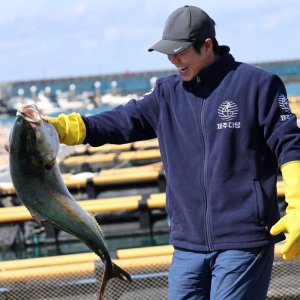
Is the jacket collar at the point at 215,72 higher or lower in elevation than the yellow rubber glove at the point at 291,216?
higher

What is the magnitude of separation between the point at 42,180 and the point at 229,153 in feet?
2.68

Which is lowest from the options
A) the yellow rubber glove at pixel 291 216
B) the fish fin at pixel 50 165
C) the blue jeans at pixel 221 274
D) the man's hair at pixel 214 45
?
the blue jeans at pixel 221 274

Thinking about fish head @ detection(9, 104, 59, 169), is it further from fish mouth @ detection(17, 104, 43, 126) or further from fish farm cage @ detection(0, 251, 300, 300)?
fish farm cage @ detection(0, 251, 300, 300)

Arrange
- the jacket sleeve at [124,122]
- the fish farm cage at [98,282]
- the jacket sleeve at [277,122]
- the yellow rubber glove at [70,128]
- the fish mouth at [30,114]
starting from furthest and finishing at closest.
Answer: the fish farm cage at [98,282]
the jacket sleeve at [124,122]
the yellow rubber glove at [70,128]
the jacket sleeve at [277,122]
the fish mouth at [30,114]

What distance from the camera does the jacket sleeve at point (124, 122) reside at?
122 inches

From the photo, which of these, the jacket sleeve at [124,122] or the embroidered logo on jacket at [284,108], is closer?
the embroidered logo on jacket at [284,108]

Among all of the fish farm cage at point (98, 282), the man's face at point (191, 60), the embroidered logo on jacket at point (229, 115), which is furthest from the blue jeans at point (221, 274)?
the fish farm cage at point (98, 282)

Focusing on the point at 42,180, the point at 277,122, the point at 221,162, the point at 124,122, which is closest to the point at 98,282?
the point at 124,122

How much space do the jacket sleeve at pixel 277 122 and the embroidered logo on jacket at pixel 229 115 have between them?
0.10 meters

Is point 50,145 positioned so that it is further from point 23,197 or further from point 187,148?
point 187,148

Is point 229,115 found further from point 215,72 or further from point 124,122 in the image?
point 124,122

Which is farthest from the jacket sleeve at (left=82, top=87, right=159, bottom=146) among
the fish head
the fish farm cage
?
the fish farm cage

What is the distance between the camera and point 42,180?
277 cm

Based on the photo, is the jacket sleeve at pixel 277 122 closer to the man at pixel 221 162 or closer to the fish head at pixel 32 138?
the man at pixel 221 162
